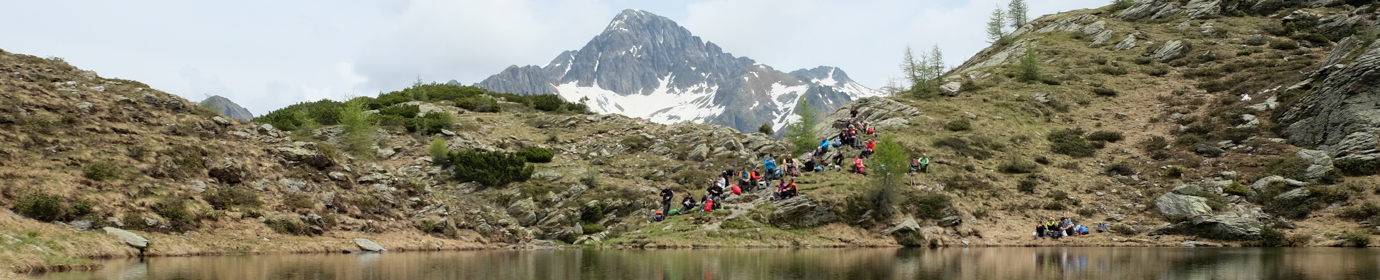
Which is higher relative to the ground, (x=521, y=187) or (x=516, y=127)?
(x=516, y=127)

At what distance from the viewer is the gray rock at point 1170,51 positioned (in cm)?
6072

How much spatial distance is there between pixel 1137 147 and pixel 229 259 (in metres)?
50.2

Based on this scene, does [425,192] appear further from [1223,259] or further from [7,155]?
[1223,259]

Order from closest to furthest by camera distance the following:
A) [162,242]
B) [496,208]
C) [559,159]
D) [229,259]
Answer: [229,259]
[162,242]
[496,208]
[559,159]

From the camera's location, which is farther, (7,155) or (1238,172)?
(1238,172)

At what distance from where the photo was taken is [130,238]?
18578 millimetres

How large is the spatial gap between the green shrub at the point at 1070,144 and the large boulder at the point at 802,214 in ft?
72.1

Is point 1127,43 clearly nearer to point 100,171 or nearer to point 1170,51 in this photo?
point 1170,51

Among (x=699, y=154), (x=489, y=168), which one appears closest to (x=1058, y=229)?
(x=699, y=154)

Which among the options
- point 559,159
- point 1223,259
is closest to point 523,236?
point 559,159

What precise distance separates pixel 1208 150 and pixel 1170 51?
91.3 feet

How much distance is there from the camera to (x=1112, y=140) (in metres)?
45.4

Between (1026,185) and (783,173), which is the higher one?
(783,173)

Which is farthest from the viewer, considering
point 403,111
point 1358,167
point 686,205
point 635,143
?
point 403,111
